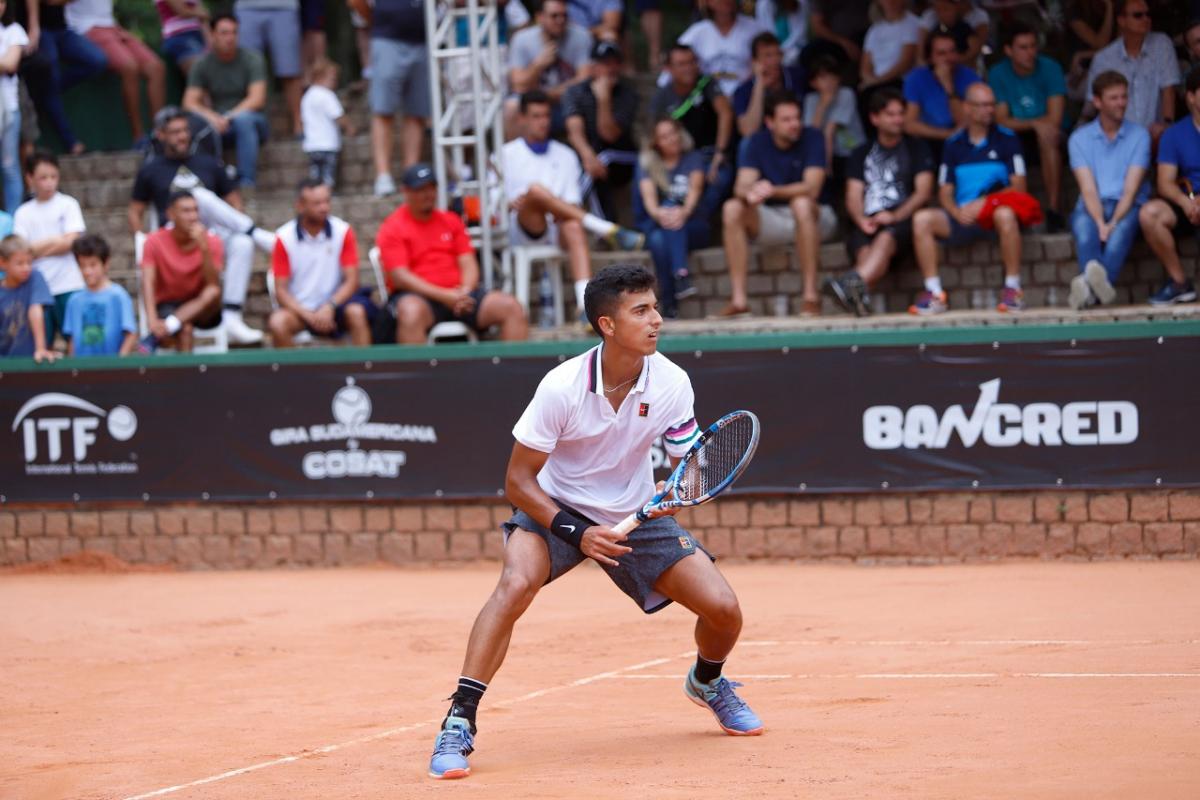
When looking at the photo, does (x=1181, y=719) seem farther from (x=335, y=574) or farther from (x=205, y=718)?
(x=335, y=574)

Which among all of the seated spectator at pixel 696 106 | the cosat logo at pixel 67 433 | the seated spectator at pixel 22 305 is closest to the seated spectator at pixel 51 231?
the seated spectator at pixel 22 305

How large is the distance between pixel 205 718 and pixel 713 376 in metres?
5.47

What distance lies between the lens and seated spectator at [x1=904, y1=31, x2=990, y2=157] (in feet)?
46.0

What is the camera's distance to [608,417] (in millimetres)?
6297

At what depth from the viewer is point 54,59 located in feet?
55.0

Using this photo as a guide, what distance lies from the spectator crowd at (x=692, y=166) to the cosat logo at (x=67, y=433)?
55cm

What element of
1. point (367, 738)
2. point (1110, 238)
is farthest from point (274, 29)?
point (367, 738)

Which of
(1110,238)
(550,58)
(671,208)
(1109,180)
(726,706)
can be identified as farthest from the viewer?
(550,58)

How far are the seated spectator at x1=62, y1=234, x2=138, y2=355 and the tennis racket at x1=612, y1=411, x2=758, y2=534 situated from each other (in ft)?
26.3

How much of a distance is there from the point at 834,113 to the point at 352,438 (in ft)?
17.7

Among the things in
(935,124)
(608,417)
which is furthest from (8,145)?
(608,417)

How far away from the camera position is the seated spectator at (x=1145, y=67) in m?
13.4

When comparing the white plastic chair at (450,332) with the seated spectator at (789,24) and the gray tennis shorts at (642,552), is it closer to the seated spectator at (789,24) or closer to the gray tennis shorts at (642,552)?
the seated spectator at (789,24)

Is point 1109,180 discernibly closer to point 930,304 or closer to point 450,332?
point 930,304
